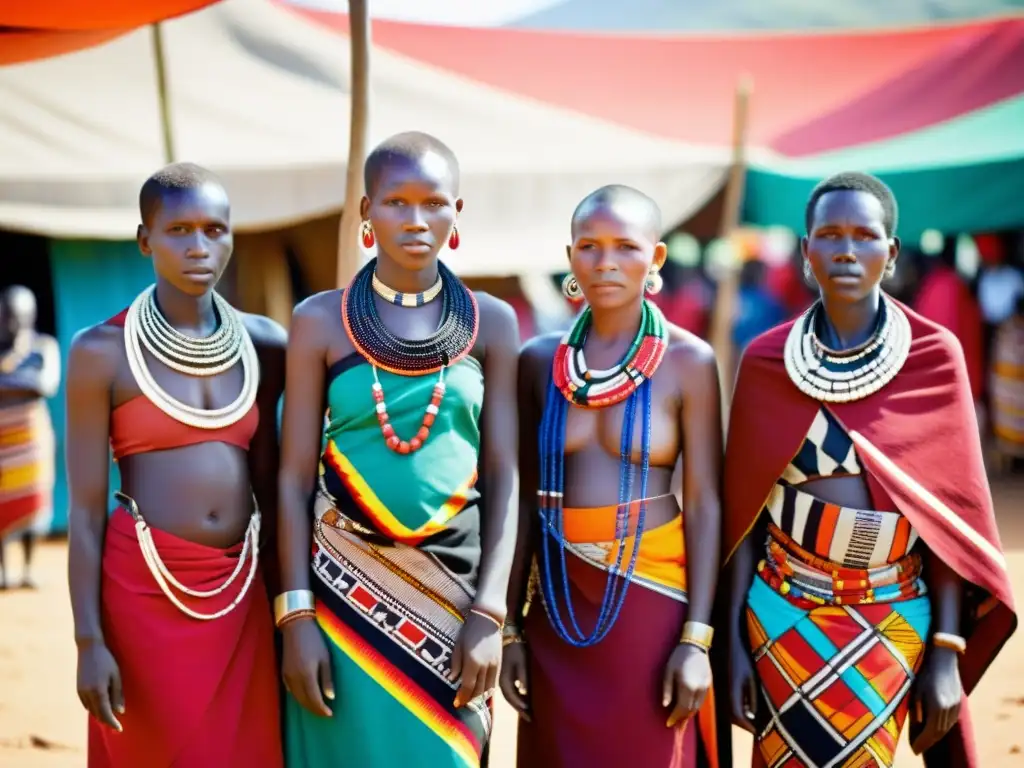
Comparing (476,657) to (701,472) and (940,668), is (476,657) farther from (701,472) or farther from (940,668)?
(940,668)

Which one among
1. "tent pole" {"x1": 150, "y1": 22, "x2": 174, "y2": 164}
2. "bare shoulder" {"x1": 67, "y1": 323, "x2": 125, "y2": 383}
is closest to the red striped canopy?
"tent pole" {"x1": 150, "y1": 22, "x2": 174, "y2": 164}

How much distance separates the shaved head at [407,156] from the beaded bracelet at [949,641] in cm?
169

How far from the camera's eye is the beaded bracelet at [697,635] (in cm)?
289

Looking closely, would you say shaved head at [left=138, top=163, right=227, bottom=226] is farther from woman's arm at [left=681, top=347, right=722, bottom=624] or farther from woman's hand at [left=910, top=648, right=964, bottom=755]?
woman's hand at [left=910, top=648, right=964, bottom=755]

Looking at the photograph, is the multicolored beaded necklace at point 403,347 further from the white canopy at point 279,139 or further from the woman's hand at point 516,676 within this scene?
the white canopy at point 279,139

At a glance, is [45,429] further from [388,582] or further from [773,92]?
[773,92]

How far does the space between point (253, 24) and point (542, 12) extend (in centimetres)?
1596

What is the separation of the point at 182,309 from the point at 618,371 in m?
1.15

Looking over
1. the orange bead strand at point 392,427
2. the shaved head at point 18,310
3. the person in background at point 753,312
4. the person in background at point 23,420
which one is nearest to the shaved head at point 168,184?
the orange bead strand at point 392,427

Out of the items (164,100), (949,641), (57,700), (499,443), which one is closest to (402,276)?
(499,443)

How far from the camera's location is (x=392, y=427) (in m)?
2.80

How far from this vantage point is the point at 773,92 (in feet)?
42.9

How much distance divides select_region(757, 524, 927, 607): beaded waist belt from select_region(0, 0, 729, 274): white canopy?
6.10m

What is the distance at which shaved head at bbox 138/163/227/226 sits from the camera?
116 inches
